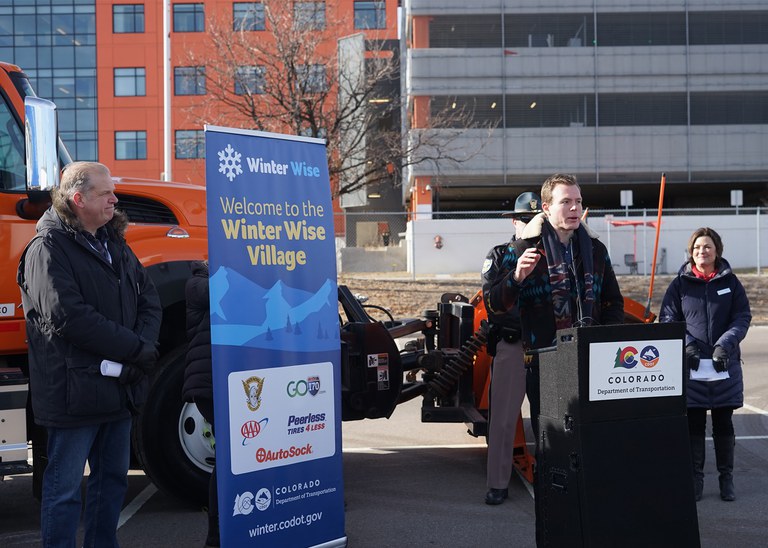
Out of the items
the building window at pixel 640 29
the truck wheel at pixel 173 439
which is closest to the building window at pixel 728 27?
the building window at pixel 640 29

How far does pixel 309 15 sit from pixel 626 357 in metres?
18.1

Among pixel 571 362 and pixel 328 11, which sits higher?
pixel 328 11

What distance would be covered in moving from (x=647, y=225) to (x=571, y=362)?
2481 cm

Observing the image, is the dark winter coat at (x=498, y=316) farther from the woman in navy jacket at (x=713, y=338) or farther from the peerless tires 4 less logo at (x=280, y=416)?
the peerless tires 4 less logo at (x=280, y=416)

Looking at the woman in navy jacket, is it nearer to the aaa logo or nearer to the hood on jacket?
the hood on jacket

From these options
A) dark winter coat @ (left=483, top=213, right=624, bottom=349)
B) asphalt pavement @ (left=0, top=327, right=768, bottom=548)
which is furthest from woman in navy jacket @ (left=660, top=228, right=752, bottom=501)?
dark winter coat @ (left=483, top=213, right=624, bottom=349)

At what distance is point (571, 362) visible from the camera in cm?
389

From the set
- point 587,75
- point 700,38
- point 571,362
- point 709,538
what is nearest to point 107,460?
point 571,362

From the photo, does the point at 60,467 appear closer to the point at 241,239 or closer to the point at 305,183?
the point at 241,239

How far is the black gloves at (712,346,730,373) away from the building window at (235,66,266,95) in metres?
16.5

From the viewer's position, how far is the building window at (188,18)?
4719 cm

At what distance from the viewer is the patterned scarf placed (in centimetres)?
472

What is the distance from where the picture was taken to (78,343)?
3750 mm

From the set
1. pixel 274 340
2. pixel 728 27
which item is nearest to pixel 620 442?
pixel 274 340
